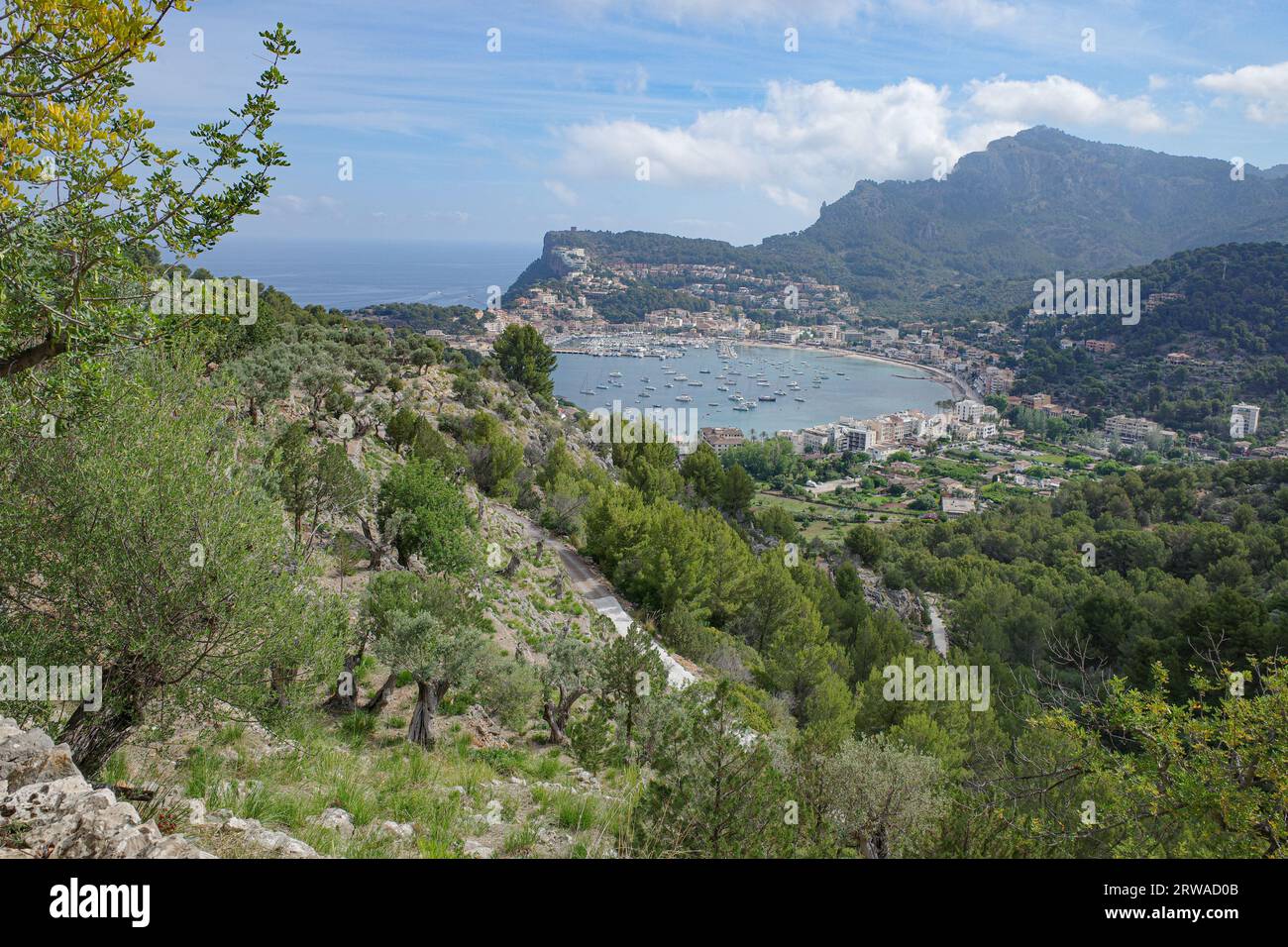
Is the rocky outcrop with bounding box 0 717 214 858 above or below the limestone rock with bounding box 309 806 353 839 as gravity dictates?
above

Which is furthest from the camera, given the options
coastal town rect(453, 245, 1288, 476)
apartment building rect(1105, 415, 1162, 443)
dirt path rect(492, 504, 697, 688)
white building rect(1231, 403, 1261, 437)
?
coastal town rect(453, 245, 1288, 476)

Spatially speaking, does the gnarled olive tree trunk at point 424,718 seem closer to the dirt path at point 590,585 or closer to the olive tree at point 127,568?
the olive tree at point 127,568

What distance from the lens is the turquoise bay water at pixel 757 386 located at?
81500mm

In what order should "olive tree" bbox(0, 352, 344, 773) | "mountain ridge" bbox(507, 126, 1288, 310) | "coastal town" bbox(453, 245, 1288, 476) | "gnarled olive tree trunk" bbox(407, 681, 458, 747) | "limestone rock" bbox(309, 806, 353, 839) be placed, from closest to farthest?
"limestone rock" bbox(309, 806, 353, 839)
"olive tree" bbox(0, 352, 344, 773)
"gnarled olive tree trunk" bbox(407, 681, 458, 747)
"coastal town" bbox(453, 245, 1288, 476)
"mountain ridge" bbox(507, 126, 1288, 310)

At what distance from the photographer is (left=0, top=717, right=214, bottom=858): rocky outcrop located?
2557 millimetres

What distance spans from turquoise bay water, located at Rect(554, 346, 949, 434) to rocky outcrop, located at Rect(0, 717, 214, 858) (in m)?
69.2

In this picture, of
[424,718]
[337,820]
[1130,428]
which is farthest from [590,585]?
[1130,428]

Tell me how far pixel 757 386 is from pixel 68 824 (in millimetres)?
97138

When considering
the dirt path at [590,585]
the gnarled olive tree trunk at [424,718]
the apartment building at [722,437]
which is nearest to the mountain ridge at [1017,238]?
the apartment building at [722,437]

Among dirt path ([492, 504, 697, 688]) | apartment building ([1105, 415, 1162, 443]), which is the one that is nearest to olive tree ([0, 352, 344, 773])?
dirt path ([492, 504, 697, 688])

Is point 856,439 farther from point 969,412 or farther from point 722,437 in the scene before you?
point 969,412

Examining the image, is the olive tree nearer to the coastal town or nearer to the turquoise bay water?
the coastal town

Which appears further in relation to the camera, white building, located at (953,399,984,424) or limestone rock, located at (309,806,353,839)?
white building, located at (953,399,984,424)

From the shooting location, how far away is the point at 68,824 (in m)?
2.62
